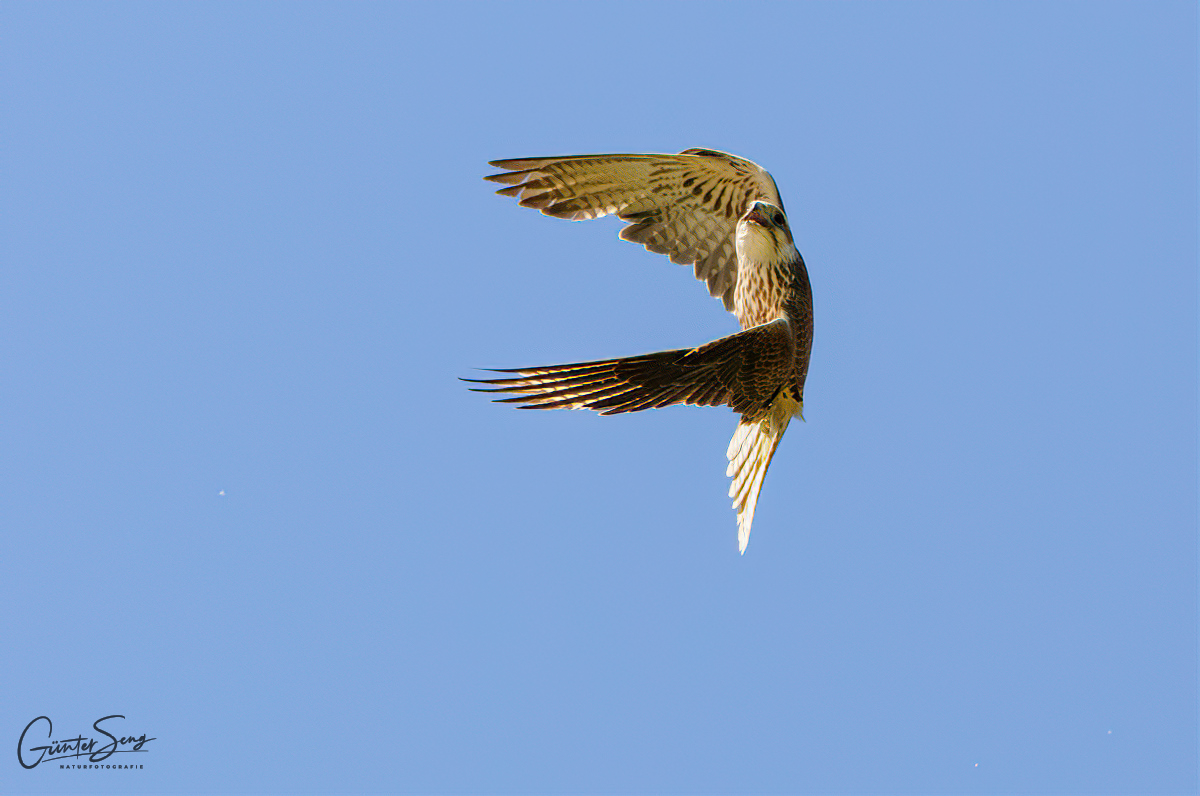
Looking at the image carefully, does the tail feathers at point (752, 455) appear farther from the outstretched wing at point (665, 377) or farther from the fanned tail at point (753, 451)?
the outstretched wing at point (665, 377)

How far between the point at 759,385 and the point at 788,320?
1.45ft

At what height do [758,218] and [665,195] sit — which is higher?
[665,195]

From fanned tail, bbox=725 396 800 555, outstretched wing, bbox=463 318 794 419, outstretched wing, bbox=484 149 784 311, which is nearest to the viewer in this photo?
outstretched wing, bbox=463 318 794 419

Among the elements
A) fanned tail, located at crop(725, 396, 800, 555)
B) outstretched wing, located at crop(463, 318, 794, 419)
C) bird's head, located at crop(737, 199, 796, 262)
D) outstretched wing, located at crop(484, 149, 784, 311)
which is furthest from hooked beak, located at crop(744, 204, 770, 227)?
fanned tail, located at crop(725, 396, 800, 555)

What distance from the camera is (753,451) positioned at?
688 cm

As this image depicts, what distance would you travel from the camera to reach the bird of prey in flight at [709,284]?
5.91 metres

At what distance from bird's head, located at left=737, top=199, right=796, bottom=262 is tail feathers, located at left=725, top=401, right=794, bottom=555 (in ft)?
2.89

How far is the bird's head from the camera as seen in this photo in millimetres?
6680

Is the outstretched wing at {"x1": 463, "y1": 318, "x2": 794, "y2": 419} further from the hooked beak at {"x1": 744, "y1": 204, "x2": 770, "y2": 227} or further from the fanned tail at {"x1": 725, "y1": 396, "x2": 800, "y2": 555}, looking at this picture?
the hooked beak at {"x1": 744, "y1": 204, "x2": 770, "y2": 227}

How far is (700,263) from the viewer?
25.1ft

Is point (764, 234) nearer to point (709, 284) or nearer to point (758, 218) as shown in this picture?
point (758, 218)

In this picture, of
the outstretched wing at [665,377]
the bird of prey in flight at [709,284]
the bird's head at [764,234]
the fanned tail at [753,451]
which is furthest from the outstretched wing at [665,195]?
the outstretched wing at [665,377]

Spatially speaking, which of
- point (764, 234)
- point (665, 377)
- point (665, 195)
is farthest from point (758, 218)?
point (665, 377)

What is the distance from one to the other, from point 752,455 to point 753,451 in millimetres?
26
